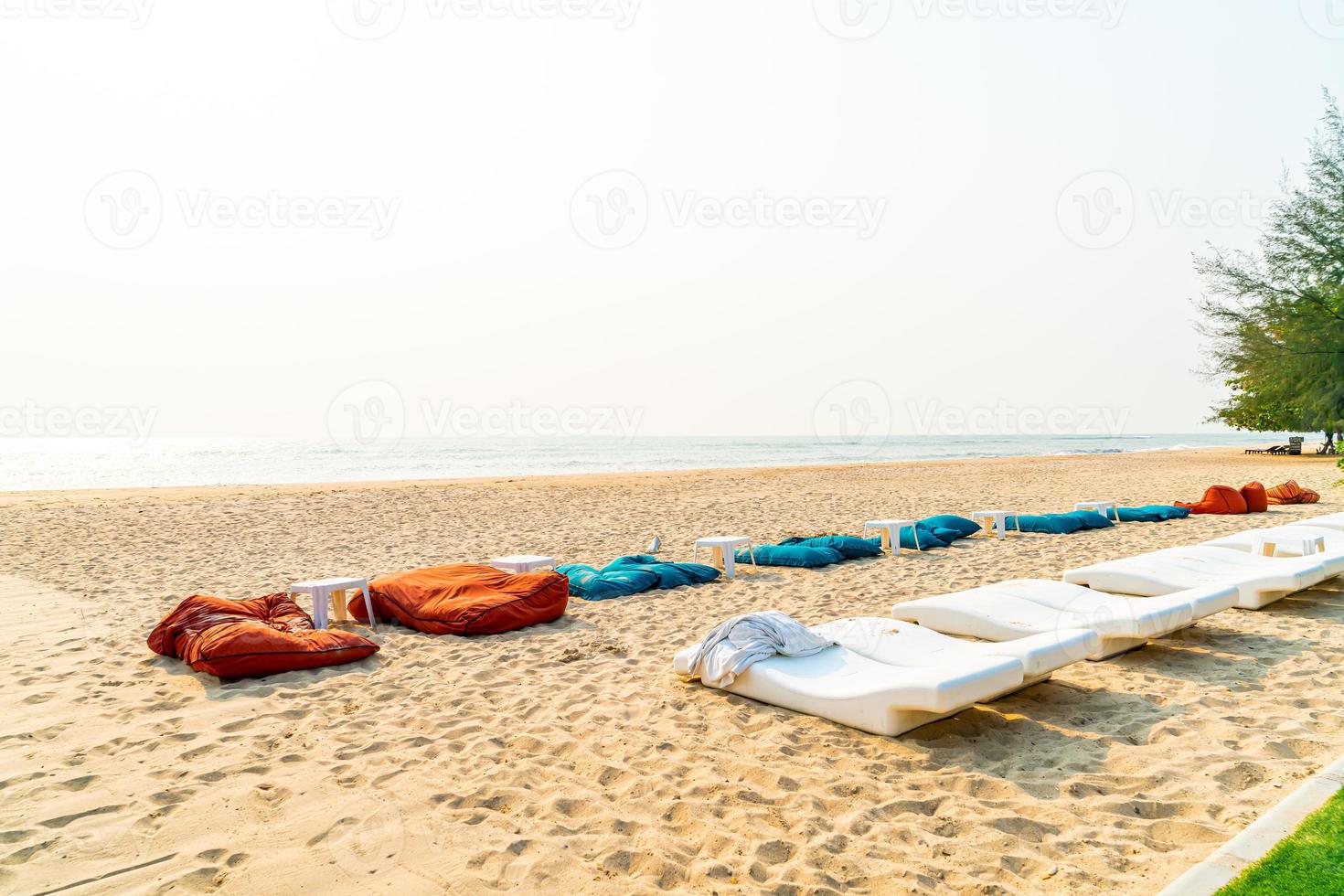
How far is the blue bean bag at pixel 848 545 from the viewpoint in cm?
988

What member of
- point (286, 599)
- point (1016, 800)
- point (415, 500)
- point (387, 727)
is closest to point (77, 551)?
point (286, 599)

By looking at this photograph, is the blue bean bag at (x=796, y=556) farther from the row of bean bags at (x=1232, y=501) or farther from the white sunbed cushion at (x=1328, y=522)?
the row of bean bags at (x=1232, y=501)

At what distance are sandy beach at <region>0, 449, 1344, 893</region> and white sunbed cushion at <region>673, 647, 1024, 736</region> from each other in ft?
0.37

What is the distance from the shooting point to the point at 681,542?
40.0ft

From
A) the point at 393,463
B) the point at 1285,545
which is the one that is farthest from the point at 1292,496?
the point at 393,463

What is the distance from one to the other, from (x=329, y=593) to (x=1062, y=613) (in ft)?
19.0

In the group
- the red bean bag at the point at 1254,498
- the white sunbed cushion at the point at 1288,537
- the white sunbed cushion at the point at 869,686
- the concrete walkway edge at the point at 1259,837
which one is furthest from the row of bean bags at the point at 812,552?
the red bean bag at the point at 1254,498

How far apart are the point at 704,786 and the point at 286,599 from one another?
4.96 meters

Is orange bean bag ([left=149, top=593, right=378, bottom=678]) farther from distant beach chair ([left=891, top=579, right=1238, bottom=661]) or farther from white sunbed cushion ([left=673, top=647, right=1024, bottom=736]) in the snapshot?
distant beach chair ([left=891, top=579, right=1238, bottom=661])

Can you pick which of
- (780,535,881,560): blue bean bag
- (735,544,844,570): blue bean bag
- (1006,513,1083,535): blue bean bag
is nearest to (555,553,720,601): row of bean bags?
(735,544,844,570): blue bean bag

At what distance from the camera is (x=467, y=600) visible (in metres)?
6.95

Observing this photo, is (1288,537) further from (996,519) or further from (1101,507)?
(1101,507)

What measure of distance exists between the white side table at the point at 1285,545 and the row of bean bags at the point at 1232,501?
19.8ft

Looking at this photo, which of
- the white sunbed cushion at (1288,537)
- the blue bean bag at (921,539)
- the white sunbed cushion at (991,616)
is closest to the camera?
the white sunbed cushion at (991,616)
